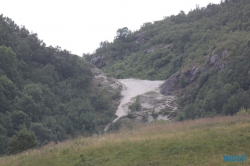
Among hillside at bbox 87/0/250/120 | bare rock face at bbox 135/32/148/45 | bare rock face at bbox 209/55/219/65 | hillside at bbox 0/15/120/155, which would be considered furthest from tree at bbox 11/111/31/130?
bare rock face at bbox 135/32/148/45

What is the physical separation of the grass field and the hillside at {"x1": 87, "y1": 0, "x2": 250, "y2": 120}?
2331 centimetres

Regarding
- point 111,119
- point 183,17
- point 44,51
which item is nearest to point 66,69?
point 44,51

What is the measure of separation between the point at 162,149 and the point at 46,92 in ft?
140

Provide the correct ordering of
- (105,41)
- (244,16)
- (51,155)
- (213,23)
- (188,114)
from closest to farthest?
(51,155), (188,114), (244,16), (213,23), (105,41)

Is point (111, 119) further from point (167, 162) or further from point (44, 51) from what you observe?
point (167, 162)

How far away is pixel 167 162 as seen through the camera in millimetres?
14125

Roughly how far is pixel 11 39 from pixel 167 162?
5453 centimetres

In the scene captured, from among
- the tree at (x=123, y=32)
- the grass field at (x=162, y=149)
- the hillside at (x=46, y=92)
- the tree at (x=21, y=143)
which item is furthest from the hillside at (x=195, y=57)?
the tree at (x=21, y=143)

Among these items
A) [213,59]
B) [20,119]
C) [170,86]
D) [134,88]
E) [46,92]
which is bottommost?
[20,119]

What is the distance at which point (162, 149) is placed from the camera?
15586 mm

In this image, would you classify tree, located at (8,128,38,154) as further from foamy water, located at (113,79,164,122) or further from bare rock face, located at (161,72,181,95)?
bare rock face, located at (161,72,181,95)

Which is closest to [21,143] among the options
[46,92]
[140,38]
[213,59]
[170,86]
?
[46,92]

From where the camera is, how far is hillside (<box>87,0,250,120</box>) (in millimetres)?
54469

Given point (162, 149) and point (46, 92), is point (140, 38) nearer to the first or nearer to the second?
point (46, 92)
